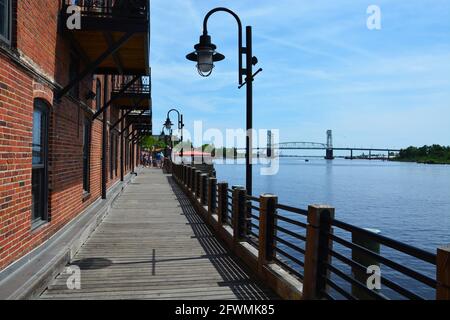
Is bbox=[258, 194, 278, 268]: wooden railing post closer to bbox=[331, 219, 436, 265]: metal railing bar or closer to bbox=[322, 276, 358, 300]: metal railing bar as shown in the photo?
bbox=[322, 276, 358, 300]: metal railing bar

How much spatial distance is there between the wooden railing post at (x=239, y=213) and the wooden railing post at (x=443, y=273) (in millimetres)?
5079

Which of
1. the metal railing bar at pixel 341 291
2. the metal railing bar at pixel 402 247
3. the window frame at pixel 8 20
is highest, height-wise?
the window frame at pixel 8 20

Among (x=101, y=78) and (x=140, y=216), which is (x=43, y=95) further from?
(x=101, y=78)

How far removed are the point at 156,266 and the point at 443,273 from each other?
16.2ft

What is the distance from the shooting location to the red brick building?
5.60 meters

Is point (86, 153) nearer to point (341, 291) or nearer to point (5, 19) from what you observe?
point (5, 19)

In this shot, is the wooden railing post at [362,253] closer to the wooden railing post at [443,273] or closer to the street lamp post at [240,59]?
the wooden railing post at [443,273]

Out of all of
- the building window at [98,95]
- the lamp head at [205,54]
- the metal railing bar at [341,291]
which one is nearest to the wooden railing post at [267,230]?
the metal railing bar at [341,291]

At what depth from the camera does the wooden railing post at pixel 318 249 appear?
4.75 m

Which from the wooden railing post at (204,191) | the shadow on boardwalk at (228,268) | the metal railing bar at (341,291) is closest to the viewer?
the metal railing bar at (341,291)

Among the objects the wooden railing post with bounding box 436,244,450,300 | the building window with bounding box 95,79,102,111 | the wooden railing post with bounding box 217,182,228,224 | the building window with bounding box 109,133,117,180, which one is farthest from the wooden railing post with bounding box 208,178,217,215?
the wooden railing post with bounding box 436,244,450,300

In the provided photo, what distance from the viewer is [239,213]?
8250 mm

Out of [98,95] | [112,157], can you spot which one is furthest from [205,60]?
[112,157]
